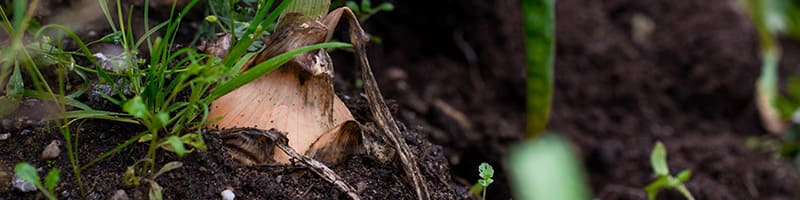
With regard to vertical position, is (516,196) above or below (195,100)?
below

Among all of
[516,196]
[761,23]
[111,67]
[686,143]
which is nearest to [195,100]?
[111,67]

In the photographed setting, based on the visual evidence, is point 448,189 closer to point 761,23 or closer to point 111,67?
point 111,67

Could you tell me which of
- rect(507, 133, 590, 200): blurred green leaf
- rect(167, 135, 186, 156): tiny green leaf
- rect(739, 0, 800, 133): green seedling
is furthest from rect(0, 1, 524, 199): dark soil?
rect(739, 0, 800, 133): green seedling

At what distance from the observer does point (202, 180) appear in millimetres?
975

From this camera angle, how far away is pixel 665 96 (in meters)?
2.30

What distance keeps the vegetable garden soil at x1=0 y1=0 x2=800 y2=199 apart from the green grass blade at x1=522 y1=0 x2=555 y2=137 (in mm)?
132

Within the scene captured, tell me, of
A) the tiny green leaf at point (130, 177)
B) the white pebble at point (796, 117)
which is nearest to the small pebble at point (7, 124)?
the tiny green leaf at point (130, 177)

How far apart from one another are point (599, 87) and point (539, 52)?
69 cm

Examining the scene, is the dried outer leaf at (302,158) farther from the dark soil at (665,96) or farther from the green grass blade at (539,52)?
the dark soil at (665,96)

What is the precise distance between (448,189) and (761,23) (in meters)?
1.51

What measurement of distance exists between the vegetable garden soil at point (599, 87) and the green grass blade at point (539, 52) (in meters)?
0.13

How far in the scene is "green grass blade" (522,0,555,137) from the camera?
5.27ft

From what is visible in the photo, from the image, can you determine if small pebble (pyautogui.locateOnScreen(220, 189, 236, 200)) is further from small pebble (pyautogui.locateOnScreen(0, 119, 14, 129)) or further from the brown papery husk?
small pebble (pyautogui.locateOnScreen(0, 119, 14, 129))

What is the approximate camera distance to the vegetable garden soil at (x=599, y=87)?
1.79m
